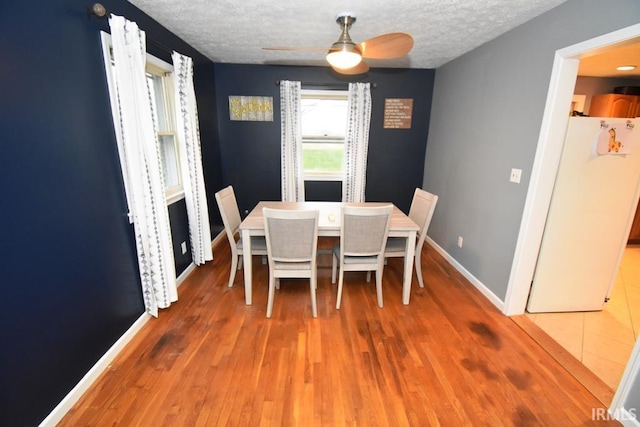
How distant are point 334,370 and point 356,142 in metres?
3.09

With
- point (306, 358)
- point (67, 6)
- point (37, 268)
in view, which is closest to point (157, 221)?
point (37, 268)

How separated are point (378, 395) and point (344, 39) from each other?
96.7 inches

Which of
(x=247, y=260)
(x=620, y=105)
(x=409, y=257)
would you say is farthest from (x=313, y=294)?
(x=620, y=105)

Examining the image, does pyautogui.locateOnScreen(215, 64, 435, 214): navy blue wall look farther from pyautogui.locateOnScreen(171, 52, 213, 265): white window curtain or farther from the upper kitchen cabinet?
the upper kitchen cabinet

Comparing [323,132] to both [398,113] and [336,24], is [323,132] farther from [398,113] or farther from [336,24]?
[336,24]

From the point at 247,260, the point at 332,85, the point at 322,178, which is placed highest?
the point at 332,85

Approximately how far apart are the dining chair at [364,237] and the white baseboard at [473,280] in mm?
1070

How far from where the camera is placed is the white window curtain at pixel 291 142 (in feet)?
12.7

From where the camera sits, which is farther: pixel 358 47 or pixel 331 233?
pixel 331 233

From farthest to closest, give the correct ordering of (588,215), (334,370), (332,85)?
(332,85), (588,215), (334,370)

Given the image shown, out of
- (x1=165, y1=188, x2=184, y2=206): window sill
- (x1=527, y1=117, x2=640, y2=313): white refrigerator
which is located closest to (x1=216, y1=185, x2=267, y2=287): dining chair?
(x1=165, y1=188, x2=184, y2=206): window sill

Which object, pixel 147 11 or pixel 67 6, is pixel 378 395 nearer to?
pixel 67 6

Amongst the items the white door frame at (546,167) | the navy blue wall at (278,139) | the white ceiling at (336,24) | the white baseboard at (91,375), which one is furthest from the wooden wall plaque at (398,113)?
the white baseboard at (91,375)

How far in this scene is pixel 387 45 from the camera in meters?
1.99
